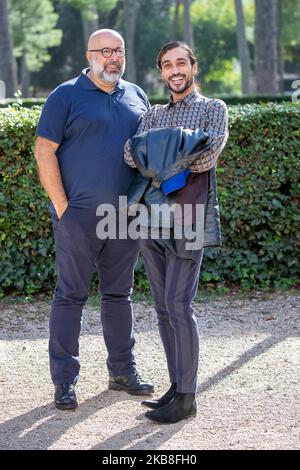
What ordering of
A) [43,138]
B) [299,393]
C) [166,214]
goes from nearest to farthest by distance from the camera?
[166,214], [43,138], [299,393]

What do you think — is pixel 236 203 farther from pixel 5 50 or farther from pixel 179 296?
pixel 5 50

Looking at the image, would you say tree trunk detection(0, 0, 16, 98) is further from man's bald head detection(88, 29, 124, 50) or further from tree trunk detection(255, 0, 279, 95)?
man's bald head detection(88, 29, 124, 50)

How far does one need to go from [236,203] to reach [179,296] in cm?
306

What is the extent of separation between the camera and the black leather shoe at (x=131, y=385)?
4.79 metres

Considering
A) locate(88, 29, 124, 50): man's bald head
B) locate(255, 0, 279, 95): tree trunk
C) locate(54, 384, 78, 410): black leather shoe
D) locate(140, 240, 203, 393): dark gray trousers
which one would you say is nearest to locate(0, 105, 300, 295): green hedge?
locate(88, 29, 124, 50): man's bald head

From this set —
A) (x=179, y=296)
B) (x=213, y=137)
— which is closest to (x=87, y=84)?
(x=213, y=137)

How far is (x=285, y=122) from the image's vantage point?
23.5ft

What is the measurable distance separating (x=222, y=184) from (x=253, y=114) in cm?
66

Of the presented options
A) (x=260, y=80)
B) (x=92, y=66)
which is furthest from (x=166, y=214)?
(x=260, y=80)

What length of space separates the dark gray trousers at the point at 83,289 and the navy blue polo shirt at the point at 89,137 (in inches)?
5.6

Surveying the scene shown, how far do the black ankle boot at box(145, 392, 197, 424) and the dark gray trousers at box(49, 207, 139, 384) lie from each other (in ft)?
1.91

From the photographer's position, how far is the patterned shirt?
409cm

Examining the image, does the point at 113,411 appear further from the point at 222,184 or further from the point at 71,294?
the point at 222,184

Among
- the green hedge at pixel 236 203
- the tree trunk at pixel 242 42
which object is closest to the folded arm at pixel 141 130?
the green hedge at pixel 236 203
